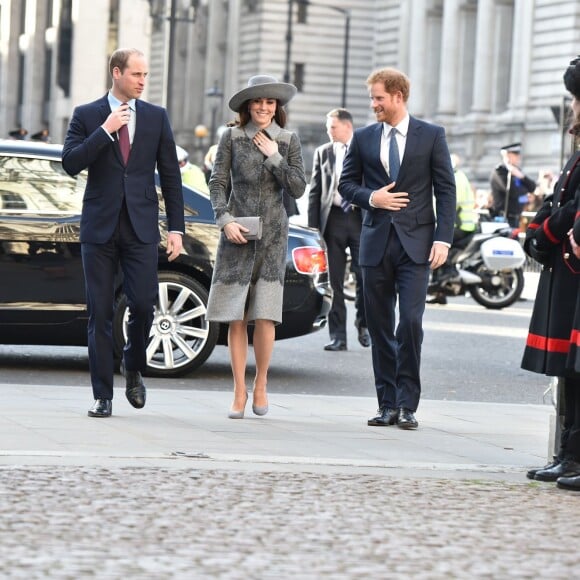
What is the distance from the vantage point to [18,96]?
8569 cm

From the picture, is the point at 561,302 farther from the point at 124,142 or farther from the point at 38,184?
the point at 38,184

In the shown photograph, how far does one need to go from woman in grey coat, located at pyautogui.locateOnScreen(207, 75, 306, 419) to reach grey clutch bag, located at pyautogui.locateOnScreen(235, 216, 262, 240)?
36mm

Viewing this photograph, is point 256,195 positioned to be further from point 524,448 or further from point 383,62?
point 383,62

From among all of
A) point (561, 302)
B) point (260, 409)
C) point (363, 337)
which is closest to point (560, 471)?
point (561, 302)

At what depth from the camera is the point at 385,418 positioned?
374 inches

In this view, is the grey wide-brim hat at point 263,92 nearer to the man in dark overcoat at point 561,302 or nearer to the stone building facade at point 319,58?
the man in dark overcoat at point 561,302

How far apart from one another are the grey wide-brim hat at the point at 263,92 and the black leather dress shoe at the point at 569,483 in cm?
270

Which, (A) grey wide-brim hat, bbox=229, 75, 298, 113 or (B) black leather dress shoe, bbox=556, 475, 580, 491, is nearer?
(B) black leather dress shoe, bbox=556, 475, 580, 491

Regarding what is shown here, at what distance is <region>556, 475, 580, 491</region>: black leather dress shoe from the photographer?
7.38 m

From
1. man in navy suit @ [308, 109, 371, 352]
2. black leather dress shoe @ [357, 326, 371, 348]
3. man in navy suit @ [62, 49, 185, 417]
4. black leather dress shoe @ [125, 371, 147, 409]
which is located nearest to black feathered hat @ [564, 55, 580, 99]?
man in navy suit @ [62, 49, 185, 417]

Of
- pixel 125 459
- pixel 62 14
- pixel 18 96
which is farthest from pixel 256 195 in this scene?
pixel 18 96

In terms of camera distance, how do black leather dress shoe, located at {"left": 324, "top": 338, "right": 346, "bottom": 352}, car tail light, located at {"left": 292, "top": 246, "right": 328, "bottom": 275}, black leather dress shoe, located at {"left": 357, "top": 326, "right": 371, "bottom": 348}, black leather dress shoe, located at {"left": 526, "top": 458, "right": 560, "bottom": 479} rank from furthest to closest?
1. black leather dress shoe, located at {"left": 357, "top": 326, "right": 371, "bottom": 348}
2. black leather dress shoe, located at {"left": 324, "top": 338, "right": 346, "bottom": 352}
3. car tail light, located at {"left": 292, "top": 246, "right": 328, "bottom": 275}
4. black leather dress shoe, located at {"left": 526, "top": 458, "right": 560, "bottom": 479}

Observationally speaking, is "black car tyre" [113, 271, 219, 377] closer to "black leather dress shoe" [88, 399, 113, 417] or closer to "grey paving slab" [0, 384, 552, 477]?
"grey paving slab" [0, 384, 552, 477]

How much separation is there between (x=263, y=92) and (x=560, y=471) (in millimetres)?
2653
